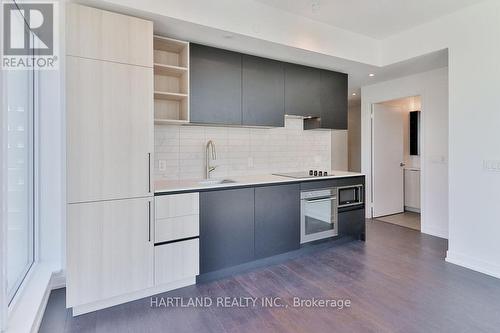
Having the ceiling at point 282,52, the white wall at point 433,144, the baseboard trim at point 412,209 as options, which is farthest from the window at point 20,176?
the baseboard trim at point 412,209

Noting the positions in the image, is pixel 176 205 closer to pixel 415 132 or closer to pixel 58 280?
pixel 58 280

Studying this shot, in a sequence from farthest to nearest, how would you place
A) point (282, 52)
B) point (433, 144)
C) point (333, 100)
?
point (433, 144), point (333, 100), point (282, 52)

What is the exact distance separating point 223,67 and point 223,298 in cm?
233

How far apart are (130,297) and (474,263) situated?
338 centimetres

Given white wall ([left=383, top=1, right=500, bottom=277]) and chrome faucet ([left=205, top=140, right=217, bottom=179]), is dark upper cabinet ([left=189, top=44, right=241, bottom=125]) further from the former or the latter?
white wall ([left=383, top=1, right=500, bottom=277])

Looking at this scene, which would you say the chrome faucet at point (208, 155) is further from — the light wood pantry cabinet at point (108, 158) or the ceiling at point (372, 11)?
the ceiling at point (372, 11)

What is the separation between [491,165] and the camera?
2793 mm

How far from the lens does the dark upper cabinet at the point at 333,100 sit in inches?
156

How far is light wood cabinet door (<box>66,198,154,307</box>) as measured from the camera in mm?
2111

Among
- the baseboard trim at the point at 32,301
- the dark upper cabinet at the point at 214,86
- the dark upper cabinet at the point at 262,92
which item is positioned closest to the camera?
the baseboard trim at the point at 32,301

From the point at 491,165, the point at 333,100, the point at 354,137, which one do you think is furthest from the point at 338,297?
the point at 354,137

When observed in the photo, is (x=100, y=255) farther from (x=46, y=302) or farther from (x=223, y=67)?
(x=223, y=67)

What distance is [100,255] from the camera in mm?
2189

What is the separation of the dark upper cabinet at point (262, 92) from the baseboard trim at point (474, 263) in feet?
7.93
